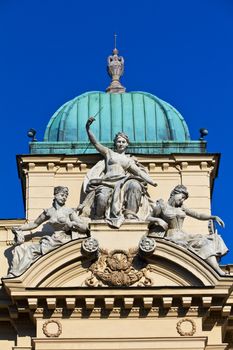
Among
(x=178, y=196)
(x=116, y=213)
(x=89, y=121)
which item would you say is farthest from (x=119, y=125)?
(x=116, y=213)

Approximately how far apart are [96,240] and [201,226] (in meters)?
3.29

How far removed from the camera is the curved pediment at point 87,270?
32.2m

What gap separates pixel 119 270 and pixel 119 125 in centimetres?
523

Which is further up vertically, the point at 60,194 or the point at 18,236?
the point at 60,194

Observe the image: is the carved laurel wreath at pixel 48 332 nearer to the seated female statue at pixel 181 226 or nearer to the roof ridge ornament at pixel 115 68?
the seated female statue at pixel 181 226

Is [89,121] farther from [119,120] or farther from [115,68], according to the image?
[115,68]

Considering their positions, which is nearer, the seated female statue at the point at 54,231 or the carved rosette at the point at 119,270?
the carved rosette at the point at 119,270

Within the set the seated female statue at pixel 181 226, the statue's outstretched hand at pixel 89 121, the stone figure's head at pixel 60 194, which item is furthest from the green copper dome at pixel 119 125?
the seated female statue at pixel 181 226

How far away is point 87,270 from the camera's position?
1289 inches

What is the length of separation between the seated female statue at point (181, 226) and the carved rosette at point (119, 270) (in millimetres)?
909

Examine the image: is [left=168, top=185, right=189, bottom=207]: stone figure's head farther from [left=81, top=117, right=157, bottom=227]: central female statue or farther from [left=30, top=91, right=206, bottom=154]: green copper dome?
[left=30, top=91, right=206, bottom=154]: green copper dome

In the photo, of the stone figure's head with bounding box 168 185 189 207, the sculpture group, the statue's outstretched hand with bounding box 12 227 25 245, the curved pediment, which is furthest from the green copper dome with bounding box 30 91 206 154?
the curved pediment

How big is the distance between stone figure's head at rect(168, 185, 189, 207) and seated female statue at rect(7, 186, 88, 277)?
2153 millimetres

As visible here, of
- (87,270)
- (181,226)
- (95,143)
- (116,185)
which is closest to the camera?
(87,270)
